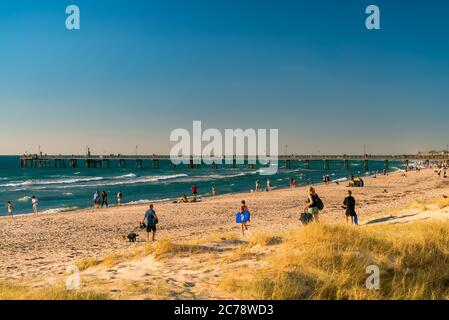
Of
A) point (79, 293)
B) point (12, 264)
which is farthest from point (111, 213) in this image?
point (79, 293)

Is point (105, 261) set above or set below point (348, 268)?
below

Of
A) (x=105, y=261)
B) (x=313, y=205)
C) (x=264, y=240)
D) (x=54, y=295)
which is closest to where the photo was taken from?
(x=54, y=295)

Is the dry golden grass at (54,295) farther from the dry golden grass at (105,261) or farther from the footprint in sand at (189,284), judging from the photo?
the dry golden grass at (105,261)

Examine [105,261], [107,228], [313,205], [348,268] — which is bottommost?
[107,228]

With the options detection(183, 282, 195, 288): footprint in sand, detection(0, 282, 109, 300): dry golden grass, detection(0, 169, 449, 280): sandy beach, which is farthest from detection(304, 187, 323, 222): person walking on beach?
detection(0, 282, 109, 300): dry golden grass

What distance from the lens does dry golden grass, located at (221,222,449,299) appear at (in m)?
5.38

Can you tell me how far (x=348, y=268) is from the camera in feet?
19.7

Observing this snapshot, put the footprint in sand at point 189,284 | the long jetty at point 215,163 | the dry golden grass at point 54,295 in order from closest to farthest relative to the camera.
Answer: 1. the dry golden grass at point 54,295
2. the footprint in sand at point 189,284
3. the long jetty at point 215,163

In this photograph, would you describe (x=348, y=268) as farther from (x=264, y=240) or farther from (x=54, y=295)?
(x=54, y=295)

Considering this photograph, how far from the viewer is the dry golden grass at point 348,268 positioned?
538 centimetres

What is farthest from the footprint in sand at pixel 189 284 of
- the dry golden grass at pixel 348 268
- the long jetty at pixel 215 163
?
the long jetty at pixel 215 163

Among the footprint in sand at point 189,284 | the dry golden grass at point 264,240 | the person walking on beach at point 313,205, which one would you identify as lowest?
the footprint in sand at point 189,284

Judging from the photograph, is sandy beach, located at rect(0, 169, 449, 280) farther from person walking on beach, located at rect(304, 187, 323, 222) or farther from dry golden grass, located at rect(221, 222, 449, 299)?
dry golden grass, located at rect(221, 222, 449, 299)

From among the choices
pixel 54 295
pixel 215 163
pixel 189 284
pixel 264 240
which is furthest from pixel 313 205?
pixel 215 163
